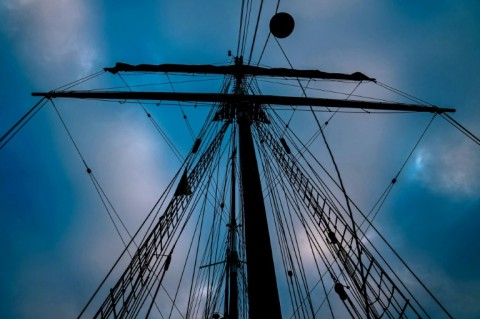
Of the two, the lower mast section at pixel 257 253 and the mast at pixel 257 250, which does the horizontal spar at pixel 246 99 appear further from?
the lower mast section at pixel 257 253

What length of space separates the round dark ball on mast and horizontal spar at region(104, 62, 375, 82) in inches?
195

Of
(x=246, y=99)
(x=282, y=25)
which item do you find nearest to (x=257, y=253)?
(x=282, y=25)

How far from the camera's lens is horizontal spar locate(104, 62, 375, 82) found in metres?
9.68

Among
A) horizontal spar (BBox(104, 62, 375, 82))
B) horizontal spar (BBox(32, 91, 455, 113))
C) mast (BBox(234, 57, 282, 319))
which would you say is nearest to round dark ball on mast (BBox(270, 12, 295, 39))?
mast (BBox(234, 57, 282, 319))

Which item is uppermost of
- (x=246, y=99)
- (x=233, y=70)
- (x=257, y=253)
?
(x=233, y=70)

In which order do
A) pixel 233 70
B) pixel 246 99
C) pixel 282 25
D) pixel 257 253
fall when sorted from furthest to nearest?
pixel 233 70 < pixel 246 99 < pixel 257 253 < pixel 282 25

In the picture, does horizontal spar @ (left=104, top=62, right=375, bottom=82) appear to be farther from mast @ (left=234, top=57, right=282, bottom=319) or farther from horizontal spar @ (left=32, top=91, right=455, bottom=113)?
mast @ (left=234, top=57, right=282, bottom=319)

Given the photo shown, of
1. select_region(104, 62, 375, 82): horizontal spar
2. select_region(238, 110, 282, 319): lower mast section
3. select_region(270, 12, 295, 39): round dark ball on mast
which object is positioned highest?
select_region(104, 62, 375, 82): horizontal spar

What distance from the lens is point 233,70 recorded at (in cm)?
1088

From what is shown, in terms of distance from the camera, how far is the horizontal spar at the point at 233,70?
9.68 m

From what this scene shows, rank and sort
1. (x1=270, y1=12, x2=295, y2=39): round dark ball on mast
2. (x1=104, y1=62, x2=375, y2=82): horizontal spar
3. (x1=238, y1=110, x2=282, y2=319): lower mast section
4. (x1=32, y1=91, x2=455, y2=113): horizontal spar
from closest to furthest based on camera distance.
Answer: (x1=238, y1=110, x2=282, y2=319): lower mast section, (x1=270, y1=12, x2=295, y2=39): round dark ball on mast, (x1=32, y1=91, x2=455, y2=113): horizontal spar, (x1=104, y1=62, x2=375, y2=82): horizontal spar

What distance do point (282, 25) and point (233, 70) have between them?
261 inches

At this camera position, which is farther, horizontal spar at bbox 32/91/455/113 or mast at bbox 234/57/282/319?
horizontal spar at bbox 32/91/455/113

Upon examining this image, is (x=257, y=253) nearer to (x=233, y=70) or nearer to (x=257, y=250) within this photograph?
(x=257, y=250)
